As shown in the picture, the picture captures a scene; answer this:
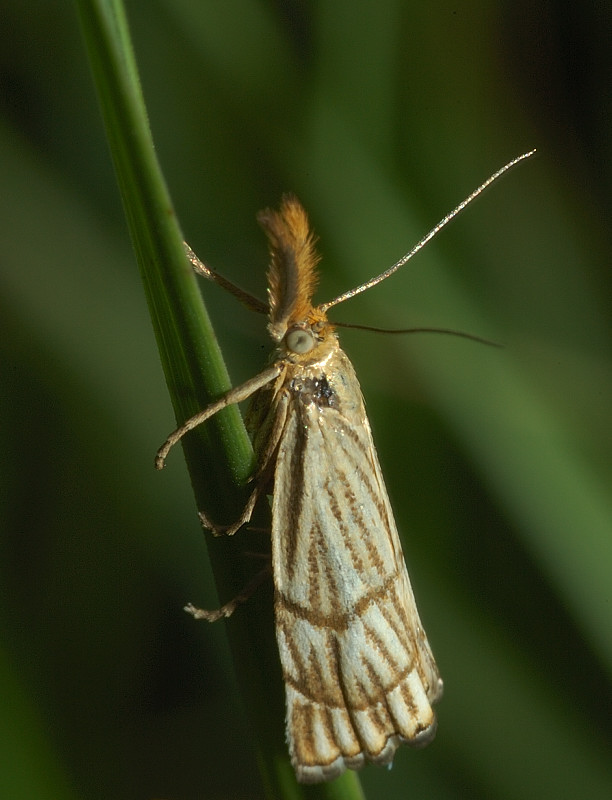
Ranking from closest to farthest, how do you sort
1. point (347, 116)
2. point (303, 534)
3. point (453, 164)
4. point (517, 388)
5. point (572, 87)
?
point (303, 534) → point (517, 388) → point (347, 116) → point (453, 164) → point (572, 87)

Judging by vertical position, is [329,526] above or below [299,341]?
below

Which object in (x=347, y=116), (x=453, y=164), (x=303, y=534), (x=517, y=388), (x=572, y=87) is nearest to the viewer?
(x=303, y=534)

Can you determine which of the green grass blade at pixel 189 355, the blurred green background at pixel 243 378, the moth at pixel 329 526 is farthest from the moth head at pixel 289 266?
the blurred green background at pixel 243 378

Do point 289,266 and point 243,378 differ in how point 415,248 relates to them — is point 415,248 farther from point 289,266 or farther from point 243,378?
point 243,378

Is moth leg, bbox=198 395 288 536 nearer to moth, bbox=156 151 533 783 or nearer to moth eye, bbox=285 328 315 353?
moth, bbox=156 151 533 783

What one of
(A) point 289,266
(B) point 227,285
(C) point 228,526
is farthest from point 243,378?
(C) point 228,526

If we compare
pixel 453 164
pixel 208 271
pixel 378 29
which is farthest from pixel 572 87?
pixel 208 271

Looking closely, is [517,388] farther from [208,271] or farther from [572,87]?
[572,87]

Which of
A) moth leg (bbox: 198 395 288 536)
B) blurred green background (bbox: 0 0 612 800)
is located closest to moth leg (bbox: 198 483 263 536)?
moth leg (bbox: 198 395 288 536)
